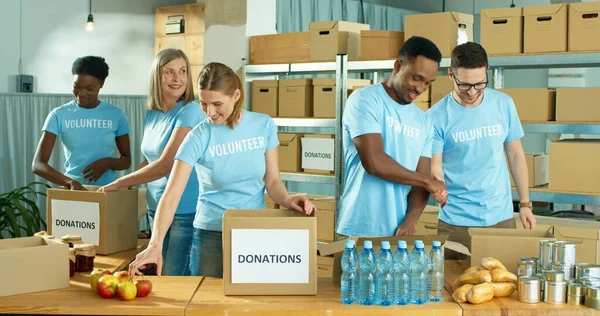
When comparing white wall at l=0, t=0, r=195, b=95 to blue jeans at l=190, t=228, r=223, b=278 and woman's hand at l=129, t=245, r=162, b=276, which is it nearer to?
blue jeans at l=190, t=228, r=223, b=278

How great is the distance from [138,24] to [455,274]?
22.5 ft

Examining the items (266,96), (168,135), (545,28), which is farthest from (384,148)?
(266,96)

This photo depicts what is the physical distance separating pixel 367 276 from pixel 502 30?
2.78 m

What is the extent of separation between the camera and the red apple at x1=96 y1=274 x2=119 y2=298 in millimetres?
2848

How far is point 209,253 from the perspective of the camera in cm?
324

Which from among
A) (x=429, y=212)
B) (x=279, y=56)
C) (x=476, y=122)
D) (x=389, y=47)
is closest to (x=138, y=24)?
(x=279, y=56)

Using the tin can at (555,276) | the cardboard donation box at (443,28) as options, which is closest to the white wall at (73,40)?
the cardboard donation box at (443,28)

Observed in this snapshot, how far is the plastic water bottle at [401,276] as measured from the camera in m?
2.73

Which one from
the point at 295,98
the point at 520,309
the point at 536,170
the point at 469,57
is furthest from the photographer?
the point at 295,98

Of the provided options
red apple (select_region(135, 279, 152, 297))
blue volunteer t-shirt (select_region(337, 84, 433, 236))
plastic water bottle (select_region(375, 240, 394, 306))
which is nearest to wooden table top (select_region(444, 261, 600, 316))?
plastic water bottle (select_region(375, 240, 394, 306))

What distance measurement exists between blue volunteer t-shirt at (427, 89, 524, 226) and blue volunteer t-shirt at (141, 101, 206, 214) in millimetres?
1083

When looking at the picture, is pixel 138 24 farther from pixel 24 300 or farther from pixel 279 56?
pixel 24 300

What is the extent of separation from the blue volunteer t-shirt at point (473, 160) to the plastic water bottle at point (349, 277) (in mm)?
1062

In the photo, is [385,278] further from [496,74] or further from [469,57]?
[496,74]
